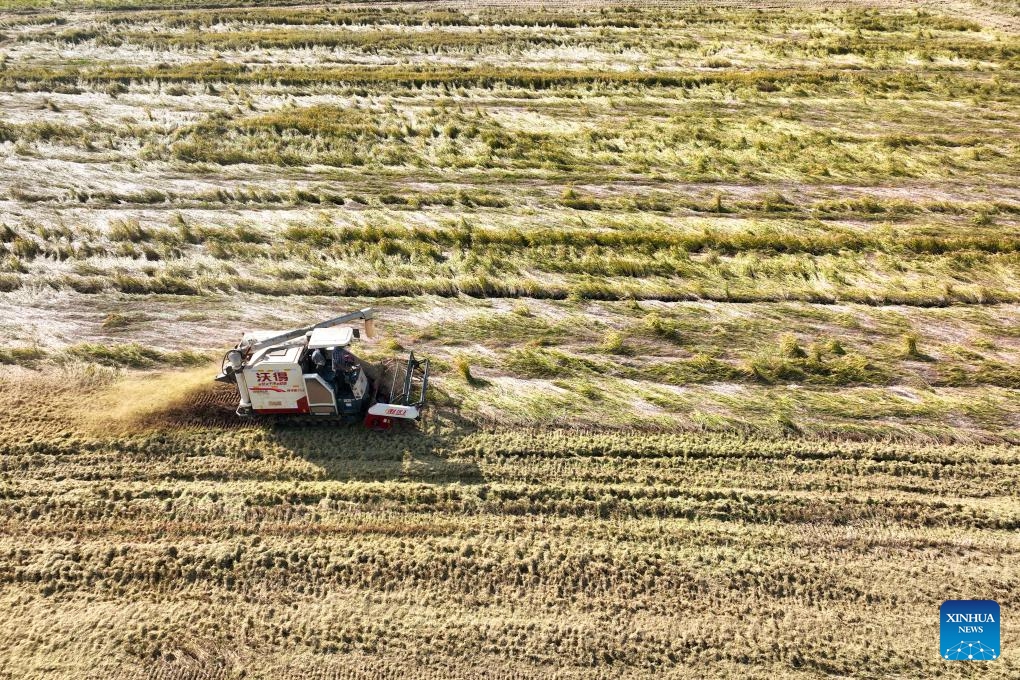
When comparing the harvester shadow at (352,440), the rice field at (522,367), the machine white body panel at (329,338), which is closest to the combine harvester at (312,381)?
the machine white body panel at (329,338)

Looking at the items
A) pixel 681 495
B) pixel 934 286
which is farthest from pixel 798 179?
pixel 681 495

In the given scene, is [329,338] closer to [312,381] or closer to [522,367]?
[312,381]

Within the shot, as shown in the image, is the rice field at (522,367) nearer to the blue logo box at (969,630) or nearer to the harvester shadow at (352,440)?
the harvester shadow at (352,440)

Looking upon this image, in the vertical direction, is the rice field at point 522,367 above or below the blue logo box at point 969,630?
above

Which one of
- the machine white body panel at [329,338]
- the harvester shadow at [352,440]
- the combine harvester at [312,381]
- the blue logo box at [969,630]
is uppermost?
the machine white body panel at [329,338]

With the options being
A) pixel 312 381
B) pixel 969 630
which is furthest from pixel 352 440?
pixel 969 630

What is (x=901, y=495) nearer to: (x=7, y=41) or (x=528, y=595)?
(x=528, y=595)
